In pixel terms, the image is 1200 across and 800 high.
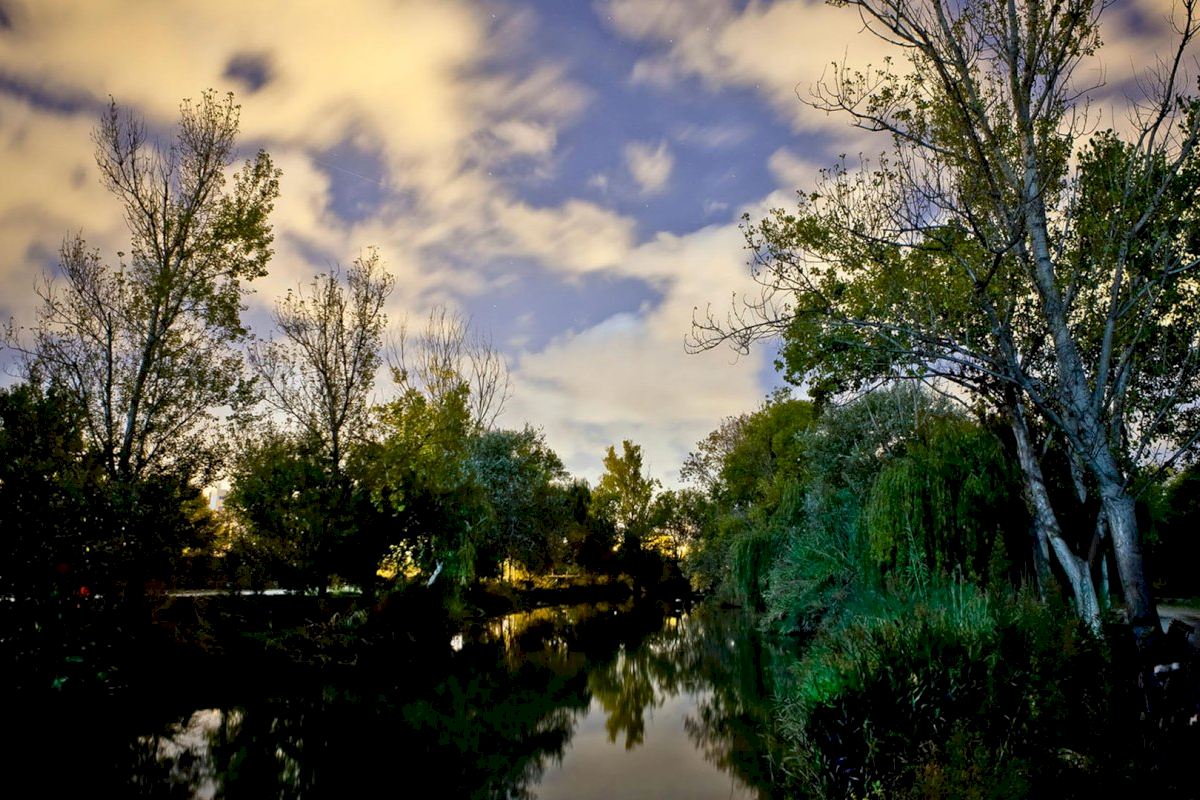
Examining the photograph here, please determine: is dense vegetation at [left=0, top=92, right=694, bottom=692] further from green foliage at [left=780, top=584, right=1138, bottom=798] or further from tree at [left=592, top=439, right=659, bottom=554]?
tree at [left=592, top=439, right=659, bottom=554]

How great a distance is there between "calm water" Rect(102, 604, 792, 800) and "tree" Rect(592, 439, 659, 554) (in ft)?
105

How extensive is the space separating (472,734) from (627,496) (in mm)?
47872

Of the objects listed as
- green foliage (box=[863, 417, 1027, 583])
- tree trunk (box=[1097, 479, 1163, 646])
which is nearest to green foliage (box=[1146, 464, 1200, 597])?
green foliage (box=[863, 417, 1027, 583])

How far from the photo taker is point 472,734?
11500mm

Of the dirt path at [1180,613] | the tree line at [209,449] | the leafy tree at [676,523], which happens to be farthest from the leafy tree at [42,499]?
the leafy tree at [676,523]

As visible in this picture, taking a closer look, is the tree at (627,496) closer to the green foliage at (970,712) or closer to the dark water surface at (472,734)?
the dark water surface at (472,734)

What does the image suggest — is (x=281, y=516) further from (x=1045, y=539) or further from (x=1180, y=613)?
(x=1180, y=613)

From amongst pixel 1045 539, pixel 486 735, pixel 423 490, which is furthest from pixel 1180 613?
pixel 423 490

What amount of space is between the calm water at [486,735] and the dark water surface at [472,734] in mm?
32

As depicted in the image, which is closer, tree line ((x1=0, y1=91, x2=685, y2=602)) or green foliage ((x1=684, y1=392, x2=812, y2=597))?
tree line ((x1=0, y1=91, x2=685, y2=602))

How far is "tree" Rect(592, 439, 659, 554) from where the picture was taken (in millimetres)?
51531

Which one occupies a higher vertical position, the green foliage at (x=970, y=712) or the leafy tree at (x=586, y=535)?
the leafy tree at (x=586, y=535)

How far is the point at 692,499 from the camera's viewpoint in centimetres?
5222

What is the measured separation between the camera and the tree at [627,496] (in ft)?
169
